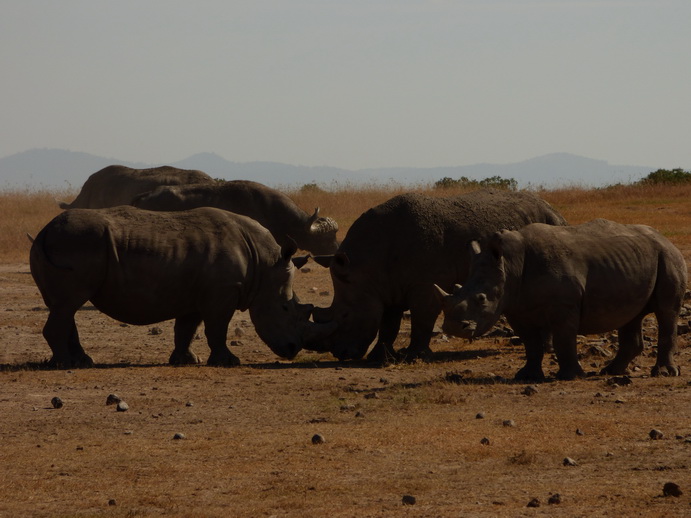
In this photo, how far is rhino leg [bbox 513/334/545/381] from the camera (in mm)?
11570

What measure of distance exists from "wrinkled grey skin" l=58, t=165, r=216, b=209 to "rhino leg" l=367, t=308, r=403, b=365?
7933 mm

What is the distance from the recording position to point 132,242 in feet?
41.9

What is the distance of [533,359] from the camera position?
1157 centimetres

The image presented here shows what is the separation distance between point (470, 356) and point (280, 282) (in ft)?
7.52

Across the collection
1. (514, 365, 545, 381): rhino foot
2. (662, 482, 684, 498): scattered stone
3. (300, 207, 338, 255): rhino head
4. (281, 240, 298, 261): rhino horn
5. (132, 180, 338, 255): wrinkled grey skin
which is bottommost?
(514, 365, 545, 381): rhino foot

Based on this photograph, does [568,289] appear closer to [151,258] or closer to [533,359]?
[533,359]

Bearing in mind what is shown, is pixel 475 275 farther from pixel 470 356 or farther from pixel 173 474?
pixel 173 474

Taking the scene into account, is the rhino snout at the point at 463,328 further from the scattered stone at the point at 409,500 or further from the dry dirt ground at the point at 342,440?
the scattered stone at the point at 409,500

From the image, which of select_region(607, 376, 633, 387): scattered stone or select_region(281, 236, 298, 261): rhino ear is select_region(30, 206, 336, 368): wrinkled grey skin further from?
select_region(607, 376, 633, 387): scattered stone

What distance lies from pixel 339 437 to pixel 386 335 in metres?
5.01

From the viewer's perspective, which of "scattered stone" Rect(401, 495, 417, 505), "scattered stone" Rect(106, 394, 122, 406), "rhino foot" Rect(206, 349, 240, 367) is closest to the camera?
"scattered stone" Rect(401, 495, 417, 505)

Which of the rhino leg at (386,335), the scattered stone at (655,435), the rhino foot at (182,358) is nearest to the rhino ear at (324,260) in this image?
the rhino leg at (386,335)

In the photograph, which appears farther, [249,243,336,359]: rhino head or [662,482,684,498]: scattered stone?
[249,243,336,359]: rhino head

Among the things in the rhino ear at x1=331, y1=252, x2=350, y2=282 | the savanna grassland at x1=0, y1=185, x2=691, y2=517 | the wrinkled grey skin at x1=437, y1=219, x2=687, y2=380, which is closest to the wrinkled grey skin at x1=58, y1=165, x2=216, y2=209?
the savanna grassland at x1=0, y1=185, x2=691, y2=517
